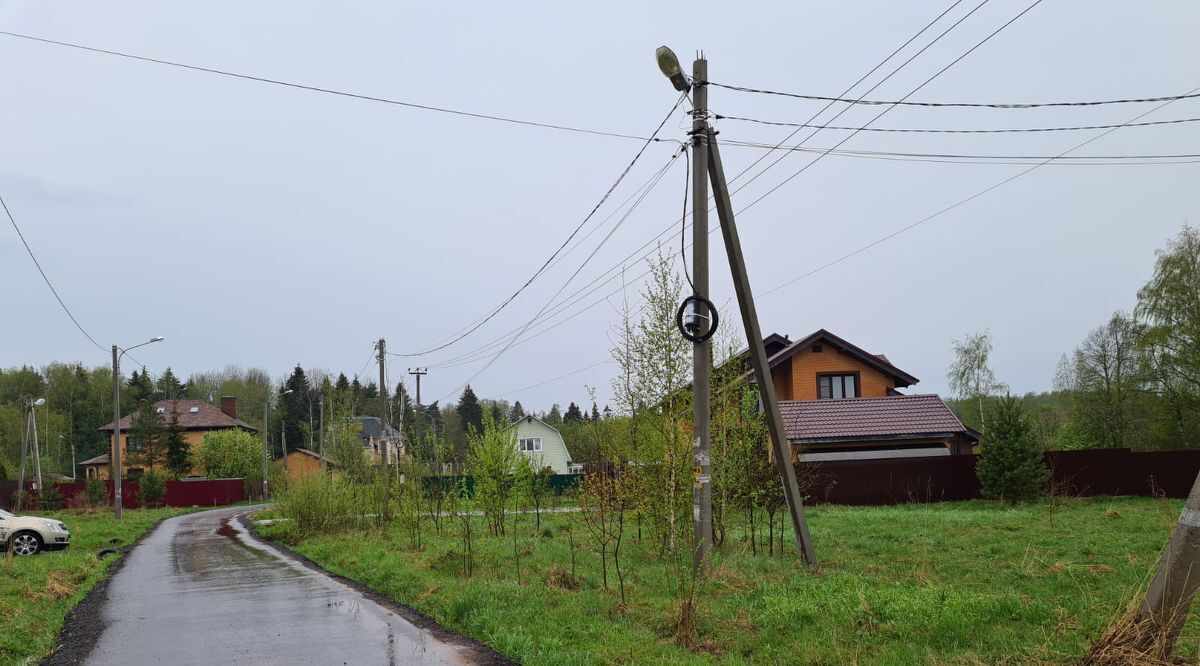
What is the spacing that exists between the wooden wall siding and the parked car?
1082 inches

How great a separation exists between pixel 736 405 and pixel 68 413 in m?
94.5

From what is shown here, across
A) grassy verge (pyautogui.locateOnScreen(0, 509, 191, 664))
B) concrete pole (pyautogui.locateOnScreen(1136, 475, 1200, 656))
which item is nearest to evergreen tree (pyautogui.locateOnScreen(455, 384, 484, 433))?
grassy verge (pyautogui.locateOnScreen(0, 509, 191, 664))

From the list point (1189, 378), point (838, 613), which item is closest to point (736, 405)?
point (838, 613)

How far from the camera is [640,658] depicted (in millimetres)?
7656

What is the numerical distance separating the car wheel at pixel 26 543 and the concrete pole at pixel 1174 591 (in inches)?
873

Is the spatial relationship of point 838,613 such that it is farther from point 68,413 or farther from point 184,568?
point 68,413

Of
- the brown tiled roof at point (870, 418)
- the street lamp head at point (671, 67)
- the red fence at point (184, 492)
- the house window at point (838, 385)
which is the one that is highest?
the street lamp head at point (671, 67)

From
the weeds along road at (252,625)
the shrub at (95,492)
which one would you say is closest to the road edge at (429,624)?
the weeds along road at (252,625)

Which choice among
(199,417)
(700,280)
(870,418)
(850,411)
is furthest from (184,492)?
(700,280)

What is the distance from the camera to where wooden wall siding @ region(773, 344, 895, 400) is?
38.1 m

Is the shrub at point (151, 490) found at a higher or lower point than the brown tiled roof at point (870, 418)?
lower

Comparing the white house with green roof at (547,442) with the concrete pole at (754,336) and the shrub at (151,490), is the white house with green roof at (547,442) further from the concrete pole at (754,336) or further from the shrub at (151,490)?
the concrete pole at (754,336)

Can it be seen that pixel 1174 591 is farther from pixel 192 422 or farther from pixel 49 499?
pixel 192 422

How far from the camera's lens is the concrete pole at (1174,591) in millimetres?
5898
